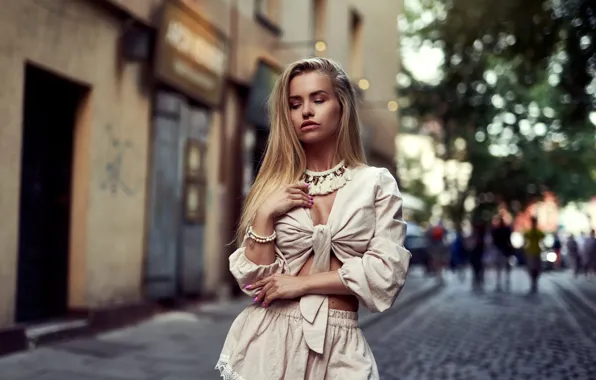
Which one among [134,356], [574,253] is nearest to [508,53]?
[134,356]

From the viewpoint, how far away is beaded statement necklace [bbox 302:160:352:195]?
2.40 meters

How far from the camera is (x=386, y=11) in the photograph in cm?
2677

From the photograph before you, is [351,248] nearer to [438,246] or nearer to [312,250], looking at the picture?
[312,250]

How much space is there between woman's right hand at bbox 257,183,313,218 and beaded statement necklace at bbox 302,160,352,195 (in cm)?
7

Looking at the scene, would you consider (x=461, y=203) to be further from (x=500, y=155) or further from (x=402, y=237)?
(x=402, y=237)

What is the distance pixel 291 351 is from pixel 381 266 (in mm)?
350

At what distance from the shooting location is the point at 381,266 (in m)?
2.25

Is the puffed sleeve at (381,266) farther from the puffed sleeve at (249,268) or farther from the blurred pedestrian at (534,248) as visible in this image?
the blurred pedestrian at (534,248)

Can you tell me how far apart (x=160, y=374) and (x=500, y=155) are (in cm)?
3077

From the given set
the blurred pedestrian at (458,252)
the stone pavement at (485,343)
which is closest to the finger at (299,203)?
the stone pavement at (485,343)

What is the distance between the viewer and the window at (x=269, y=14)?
50.5 ft

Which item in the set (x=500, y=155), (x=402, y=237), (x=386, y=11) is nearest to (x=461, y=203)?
(x=500, y=155)

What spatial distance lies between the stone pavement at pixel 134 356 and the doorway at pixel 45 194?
30.2 inches

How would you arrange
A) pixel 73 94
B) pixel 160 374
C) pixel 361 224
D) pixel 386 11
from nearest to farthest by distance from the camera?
pixel 361 224, pixel 160 374, pixel 73 94, pixel 386 11
